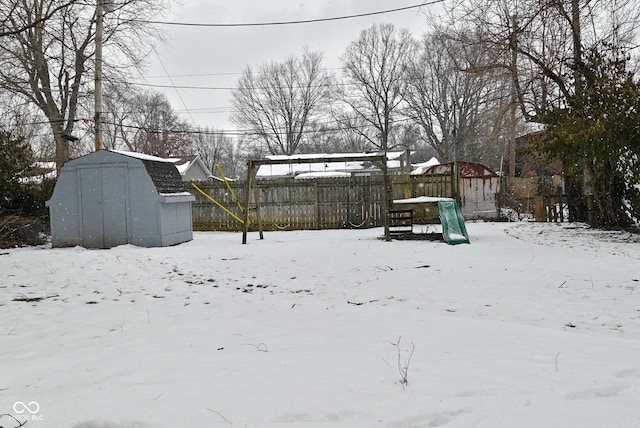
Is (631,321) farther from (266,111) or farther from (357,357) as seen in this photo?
(266,111)

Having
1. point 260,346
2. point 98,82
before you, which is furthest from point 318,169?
point 260,346

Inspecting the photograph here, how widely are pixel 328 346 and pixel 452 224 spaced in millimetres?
7704

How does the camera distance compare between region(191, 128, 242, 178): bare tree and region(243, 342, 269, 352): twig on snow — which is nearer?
region(243, 342, 269, 352): twig on snow

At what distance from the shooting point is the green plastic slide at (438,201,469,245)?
31.8 feet

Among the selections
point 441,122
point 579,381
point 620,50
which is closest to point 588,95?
point 620,50

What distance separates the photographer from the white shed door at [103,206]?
1037cm

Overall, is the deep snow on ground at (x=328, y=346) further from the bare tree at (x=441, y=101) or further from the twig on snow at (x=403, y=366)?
the bare tree at (x=441, y=101)

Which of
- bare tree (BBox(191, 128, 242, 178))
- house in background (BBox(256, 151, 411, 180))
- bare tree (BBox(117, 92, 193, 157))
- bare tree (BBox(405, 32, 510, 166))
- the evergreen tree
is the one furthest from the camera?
bare tree (BBox(191, 128, 242, 178))

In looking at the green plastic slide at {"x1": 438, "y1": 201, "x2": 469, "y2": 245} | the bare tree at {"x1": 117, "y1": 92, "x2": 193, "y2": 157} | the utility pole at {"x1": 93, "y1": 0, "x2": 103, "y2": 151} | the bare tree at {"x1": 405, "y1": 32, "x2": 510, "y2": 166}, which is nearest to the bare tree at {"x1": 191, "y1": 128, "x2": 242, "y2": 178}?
the bare tree at {"x1": 117, "y1": 92, "x2": 193, "y2": 157}

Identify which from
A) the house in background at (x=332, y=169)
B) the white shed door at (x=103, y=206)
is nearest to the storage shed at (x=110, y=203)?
the white shed door at (x=103, y=206)

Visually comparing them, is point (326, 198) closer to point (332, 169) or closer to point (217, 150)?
point (332, 169)

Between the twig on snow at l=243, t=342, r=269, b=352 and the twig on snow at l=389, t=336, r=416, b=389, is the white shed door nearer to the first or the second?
the twig on snow at l=243, t=342, r=269, b=352

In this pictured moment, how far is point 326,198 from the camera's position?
1488cm

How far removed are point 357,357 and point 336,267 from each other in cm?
393
